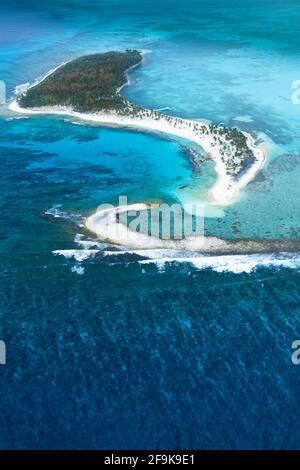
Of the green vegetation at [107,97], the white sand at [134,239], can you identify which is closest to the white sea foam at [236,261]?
the white sand at [134,239]

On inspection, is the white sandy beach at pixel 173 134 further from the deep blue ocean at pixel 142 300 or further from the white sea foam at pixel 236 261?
the white sea foam at pixel 236 261

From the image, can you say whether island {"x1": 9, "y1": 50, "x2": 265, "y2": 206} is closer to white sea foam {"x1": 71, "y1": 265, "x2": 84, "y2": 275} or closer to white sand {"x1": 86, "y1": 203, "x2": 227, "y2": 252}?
white sand {"x1": 86, "y1": 203, "x2": 227, "y2": 252}

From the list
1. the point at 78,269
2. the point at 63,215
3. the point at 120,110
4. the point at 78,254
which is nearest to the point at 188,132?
the point at 120,110

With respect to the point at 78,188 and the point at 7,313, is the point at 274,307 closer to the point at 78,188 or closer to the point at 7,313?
the point at 7,313

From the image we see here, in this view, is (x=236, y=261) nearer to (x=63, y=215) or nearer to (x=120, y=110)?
(x=63, y=215)
